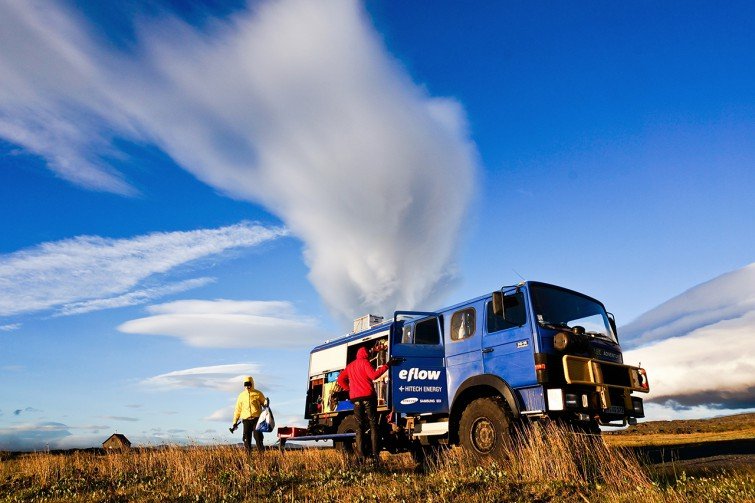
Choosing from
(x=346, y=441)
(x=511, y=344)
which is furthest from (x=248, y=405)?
(x=511, y=344)

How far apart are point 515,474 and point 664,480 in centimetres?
197

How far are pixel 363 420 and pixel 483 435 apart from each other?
2.40m

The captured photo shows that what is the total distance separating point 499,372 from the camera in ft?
31.2

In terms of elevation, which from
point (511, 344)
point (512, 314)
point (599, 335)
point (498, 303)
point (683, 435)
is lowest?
point (683, 435)

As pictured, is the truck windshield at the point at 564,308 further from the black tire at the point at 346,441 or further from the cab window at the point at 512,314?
the black tire at the point at 346,441

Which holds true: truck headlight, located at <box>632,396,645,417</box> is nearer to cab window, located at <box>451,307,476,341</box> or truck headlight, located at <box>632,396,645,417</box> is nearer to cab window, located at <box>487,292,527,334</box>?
cab window, located at <box>487,292,527,334</box>

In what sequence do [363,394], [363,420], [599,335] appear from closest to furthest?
1. [599,335]
2. [363,394]
3. [363,420]

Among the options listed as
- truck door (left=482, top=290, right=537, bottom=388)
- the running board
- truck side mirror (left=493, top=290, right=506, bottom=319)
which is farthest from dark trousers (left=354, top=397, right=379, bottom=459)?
truck side mirror (left=493, top=290, right=506, bottom=319)

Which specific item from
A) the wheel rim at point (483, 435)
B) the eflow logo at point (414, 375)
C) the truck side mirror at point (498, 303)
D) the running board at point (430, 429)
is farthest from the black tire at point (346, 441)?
the truck side mirror at point (498, 303)

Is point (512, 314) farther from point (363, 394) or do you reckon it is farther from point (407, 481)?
point (407, 481)

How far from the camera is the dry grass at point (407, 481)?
6.48 meters

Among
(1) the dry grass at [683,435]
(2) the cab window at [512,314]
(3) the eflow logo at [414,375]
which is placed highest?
(2) the cab window at [512,314]

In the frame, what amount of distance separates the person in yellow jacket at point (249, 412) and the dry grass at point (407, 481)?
4.39ft

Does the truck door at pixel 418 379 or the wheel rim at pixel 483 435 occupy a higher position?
the truck door at pixel 418 379
